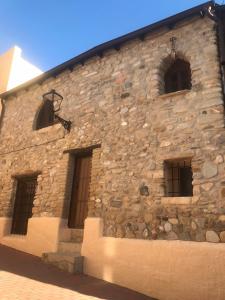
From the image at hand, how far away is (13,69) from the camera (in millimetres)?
11102

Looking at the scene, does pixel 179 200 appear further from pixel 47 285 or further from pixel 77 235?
pixel 77 235

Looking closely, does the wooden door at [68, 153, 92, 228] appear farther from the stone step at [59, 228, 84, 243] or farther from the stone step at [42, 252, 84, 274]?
the stone step at [42, 252, 84, 274]

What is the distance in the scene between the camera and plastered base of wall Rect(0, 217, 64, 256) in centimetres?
652

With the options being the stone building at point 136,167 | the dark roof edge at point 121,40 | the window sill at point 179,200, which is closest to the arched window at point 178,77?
the stone building at point 136,167

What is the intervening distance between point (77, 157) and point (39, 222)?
193cm

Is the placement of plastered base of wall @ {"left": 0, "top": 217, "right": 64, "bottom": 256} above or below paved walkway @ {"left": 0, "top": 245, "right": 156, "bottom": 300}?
above

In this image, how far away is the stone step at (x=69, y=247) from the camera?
6.06 meters

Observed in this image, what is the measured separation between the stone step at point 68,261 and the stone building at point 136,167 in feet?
0.13

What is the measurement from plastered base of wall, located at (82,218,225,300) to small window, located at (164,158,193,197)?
3.36 ft

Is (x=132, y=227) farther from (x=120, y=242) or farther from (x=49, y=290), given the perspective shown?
(x=49, y=290)

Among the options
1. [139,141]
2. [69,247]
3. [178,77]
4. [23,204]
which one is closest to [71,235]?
[69,247]

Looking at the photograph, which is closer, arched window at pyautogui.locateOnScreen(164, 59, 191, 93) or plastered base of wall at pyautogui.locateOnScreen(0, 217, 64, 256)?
arched window at pyautogui.locateOnScreen(164, 59, 191, 93)

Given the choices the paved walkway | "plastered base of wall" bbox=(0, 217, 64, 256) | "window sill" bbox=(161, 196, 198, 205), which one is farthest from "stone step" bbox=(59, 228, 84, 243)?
"window sill" bbox=(161, 196, 198, 205)

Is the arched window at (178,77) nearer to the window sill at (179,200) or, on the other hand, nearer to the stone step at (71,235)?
the window sill at (179,200)
